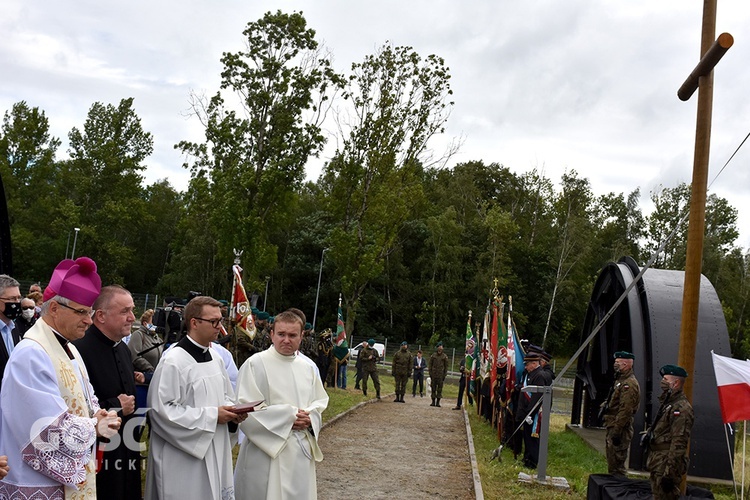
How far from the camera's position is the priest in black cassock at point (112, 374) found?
16.0ft

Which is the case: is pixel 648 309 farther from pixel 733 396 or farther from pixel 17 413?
pixel 17 413

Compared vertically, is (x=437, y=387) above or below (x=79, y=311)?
below

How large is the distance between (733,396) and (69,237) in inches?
2096

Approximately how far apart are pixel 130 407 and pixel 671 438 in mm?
5555

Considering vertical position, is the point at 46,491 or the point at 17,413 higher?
the point at 17,413

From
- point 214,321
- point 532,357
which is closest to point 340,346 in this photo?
point 532,357

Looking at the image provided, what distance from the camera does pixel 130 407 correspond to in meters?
4.77

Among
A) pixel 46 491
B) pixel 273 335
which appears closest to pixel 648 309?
pixel 273 335

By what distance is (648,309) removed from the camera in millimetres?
13055

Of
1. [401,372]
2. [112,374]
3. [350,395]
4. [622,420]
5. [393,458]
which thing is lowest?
[350,395]

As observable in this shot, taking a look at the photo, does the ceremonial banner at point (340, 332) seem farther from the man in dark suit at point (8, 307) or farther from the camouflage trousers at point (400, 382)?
the man in dark suit at point (8, 307)

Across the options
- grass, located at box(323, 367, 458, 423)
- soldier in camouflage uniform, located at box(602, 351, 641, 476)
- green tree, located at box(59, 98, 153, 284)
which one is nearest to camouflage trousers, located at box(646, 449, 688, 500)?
soldier in camouflage uniform, located at box(602, 351, 641, 476)

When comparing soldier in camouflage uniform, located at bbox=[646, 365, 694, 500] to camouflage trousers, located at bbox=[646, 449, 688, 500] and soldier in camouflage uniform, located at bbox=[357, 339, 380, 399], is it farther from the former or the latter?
soldier in camouflage uniform, located at bbox=[357, 339, 380, 399]

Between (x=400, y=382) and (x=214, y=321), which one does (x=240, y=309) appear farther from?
(x=400, y=382)
